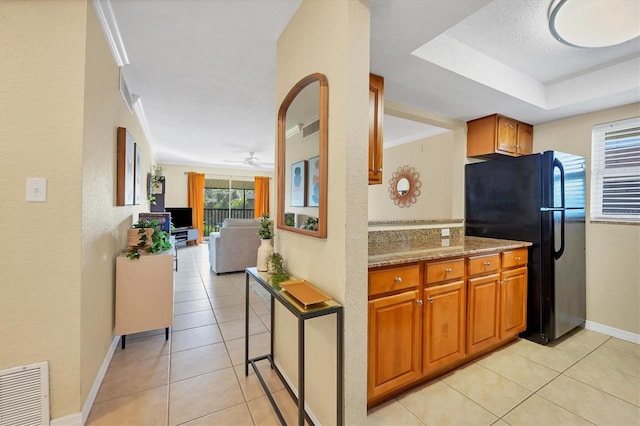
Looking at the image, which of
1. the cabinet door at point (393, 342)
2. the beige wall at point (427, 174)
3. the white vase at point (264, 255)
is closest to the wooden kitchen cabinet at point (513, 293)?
the cabinet door at point (393, 342)

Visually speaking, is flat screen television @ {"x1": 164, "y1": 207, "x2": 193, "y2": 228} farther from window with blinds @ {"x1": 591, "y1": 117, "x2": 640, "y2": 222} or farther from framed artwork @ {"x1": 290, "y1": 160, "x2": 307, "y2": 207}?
window with blinds @ {"x1": 591, "y1": 117, "x2": 640, "y2": 222}

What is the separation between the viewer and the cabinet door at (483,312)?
2041 millimetres

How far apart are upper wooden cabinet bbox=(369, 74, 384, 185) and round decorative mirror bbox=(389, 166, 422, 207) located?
259cm

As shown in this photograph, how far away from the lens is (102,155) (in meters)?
1.92

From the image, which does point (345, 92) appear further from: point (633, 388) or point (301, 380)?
point (633, 388)

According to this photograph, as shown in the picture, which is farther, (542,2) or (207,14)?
(207,14)

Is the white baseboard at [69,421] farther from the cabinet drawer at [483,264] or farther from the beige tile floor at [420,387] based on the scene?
the cabinet drawer at [483,264]

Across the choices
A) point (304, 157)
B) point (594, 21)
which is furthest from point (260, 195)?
point (594, 21)

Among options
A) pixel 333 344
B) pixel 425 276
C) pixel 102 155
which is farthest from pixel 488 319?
pixel 102 155

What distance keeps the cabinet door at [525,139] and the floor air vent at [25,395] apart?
4326 mm

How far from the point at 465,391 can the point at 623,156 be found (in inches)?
106

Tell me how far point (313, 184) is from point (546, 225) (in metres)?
2.23

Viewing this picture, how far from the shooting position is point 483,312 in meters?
2.13

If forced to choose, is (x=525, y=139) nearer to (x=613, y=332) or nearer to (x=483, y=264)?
(x=483, y=264)
